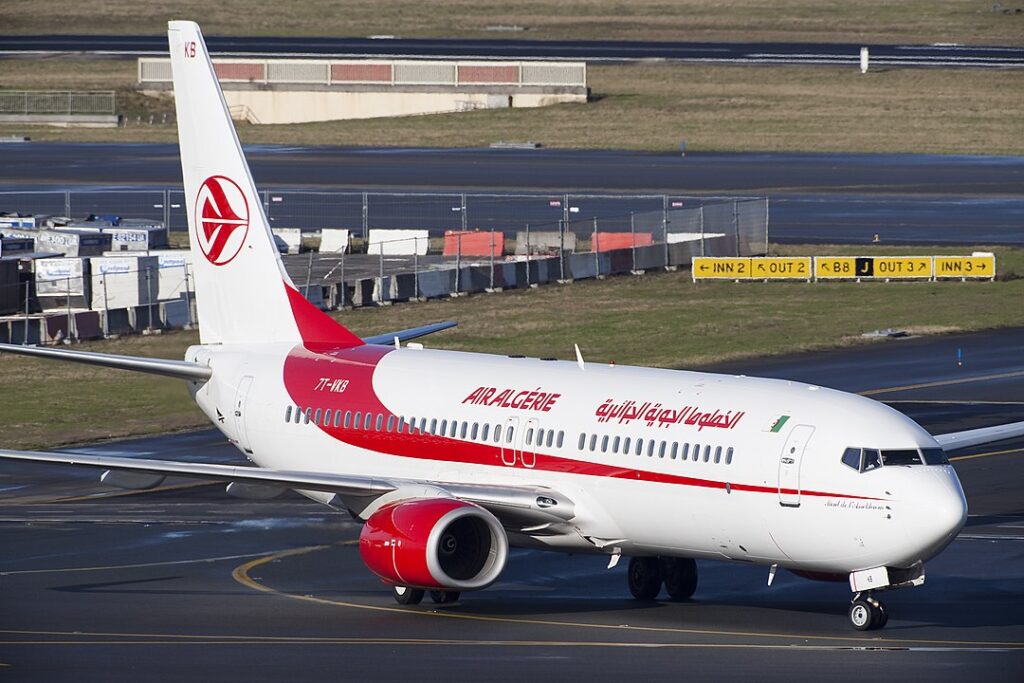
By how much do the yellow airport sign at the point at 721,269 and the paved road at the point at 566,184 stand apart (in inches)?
407

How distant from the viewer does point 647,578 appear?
3481 cm

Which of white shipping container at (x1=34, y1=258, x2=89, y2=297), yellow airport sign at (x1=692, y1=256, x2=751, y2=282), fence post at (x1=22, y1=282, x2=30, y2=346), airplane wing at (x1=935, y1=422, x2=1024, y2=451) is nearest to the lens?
airplane wing at (x1=935, y1=422, x2=1024, y2=451)

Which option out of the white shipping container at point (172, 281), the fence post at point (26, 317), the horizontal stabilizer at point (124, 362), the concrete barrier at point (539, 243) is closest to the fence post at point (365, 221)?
the concrete barrier at point (539, 243)

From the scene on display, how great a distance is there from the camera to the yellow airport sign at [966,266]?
81500 millimetres

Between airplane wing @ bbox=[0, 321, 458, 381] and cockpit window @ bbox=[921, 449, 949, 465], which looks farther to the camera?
airplane wing @ bbox=[0, 321, 458, 381]

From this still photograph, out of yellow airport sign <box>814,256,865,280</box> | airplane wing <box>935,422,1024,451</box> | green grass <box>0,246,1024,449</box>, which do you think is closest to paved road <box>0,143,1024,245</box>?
yellow airport sign <box>814,256,865,280</box>

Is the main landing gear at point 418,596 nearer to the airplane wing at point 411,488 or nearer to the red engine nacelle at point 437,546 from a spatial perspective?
the red engine nacelle at point 437,546

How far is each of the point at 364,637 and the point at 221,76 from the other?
123397mm

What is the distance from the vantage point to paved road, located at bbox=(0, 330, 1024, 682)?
1147 inches

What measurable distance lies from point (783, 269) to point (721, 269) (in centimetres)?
274

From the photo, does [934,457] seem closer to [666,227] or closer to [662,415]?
[662,415]

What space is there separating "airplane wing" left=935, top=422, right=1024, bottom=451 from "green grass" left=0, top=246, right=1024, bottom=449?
22892 millimetres

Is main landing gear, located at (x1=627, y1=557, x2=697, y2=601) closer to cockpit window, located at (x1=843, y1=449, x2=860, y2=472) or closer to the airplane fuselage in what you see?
the airplane fuselage

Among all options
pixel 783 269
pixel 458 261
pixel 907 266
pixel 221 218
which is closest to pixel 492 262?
pixel 458 261
